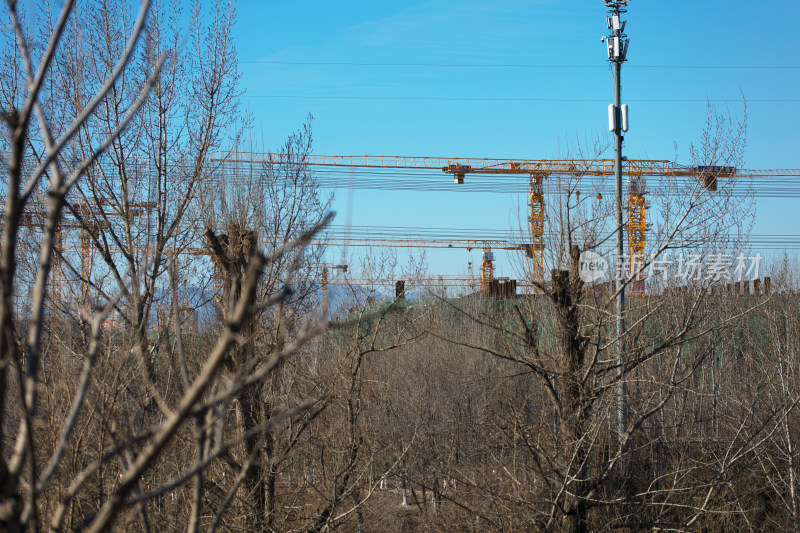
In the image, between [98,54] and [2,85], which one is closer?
[2,85]

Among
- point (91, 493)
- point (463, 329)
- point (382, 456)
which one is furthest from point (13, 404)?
point (463, 329)

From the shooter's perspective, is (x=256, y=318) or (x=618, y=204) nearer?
(x=256, y=318)

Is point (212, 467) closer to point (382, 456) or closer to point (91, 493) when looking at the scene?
point (91, 493)

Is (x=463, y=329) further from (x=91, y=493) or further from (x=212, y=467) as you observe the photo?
(x=91, y=493)

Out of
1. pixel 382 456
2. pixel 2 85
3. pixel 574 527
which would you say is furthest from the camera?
pixel 382 456

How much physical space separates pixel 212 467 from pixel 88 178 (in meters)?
4.65

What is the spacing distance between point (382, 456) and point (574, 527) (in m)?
8.97

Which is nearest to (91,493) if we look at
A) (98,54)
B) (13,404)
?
(13,404)

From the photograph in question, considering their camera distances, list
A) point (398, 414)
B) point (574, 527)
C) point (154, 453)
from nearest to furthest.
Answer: point (154, 453), point (574, 527), point (398, 414)

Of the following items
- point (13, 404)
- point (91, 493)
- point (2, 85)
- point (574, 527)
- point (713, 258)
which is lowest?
point (574, 527)

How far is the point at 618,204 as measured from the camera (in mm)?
8117

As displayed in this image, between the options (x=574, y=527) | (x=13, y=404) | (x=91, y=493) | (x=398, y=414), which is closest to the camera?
(x=91, y=493)

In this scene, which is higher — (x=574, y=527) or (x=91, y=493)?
(x=91, y=493)

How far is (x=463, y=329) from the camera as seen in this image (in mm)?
25344
